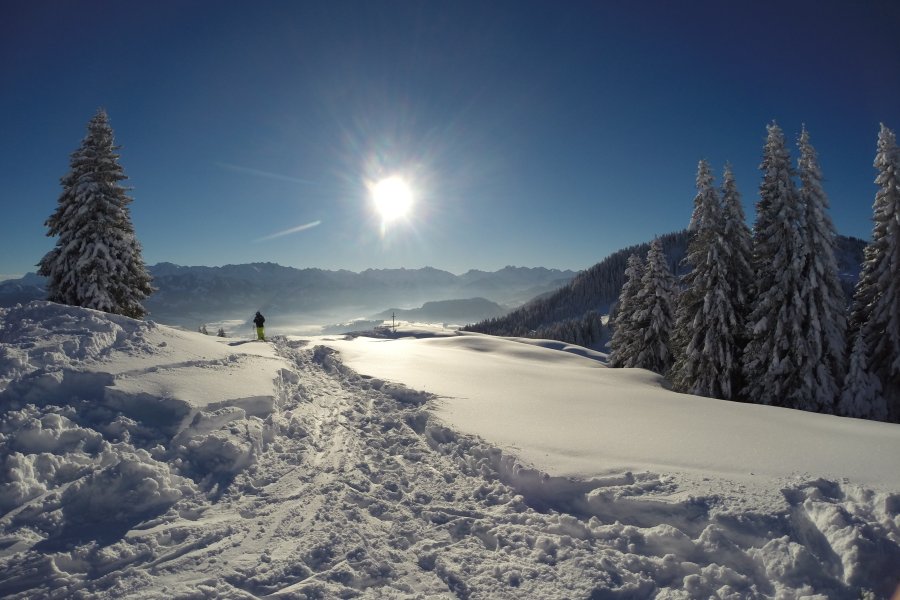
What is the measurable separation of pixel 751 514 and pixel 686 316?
1909cm

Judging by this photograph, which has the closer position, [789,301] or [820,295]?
[820,295]

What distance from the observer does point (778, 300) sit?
1892 cm

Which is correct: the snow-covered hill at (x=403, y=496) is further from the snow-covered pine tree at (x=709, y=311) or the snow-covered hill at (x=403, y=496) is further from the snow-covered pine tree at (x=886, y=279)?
the snow-covered pine tree at (x=886, y=279)

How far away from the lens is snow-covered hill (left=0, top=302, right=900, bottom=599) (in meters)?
4.48

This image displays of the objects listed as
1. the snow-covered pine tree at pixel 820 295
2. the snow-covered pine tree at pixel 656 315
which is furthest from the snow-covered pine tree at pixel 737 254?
the snow-covered pine tree at pixel 656 315

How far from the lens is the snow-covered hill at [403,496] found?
14.7 ft

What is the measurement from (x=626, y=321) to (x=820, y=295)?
13367 millimetres

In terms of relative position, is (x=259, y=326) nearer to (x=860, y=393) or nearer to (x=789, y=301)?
(x=789, y=301)

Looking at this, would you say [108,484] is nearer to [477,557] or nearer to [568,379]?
[477,557]

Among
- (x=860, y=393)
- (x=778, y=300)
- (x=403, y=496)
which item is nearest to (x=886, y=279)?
A: (x=778, y=300)

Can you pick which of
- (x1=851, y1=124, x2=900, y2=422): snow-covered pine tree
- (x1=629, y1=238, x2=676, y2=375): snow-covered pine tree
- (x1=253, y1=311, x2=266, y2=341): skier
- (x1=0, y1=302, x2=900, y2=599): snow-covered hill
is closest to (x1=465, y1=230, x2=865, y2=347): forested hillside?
(x1=629, y1=238, x2=676, y2=375): snow-covered pine tree

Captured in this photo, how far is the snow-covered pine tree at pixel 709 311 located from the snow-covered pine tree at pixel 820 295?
2.94 metres

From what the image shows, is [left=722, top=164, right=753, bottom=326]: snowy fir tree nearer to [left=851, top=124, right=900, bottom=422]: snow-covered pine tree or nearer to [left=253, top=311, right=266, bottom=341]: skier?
[left=851, top=124, right=900, bottom=422]: snow-covered pine tree

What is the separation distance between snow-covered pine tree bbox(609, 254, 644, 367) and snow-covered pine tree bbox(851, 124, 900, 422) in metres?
12.0
